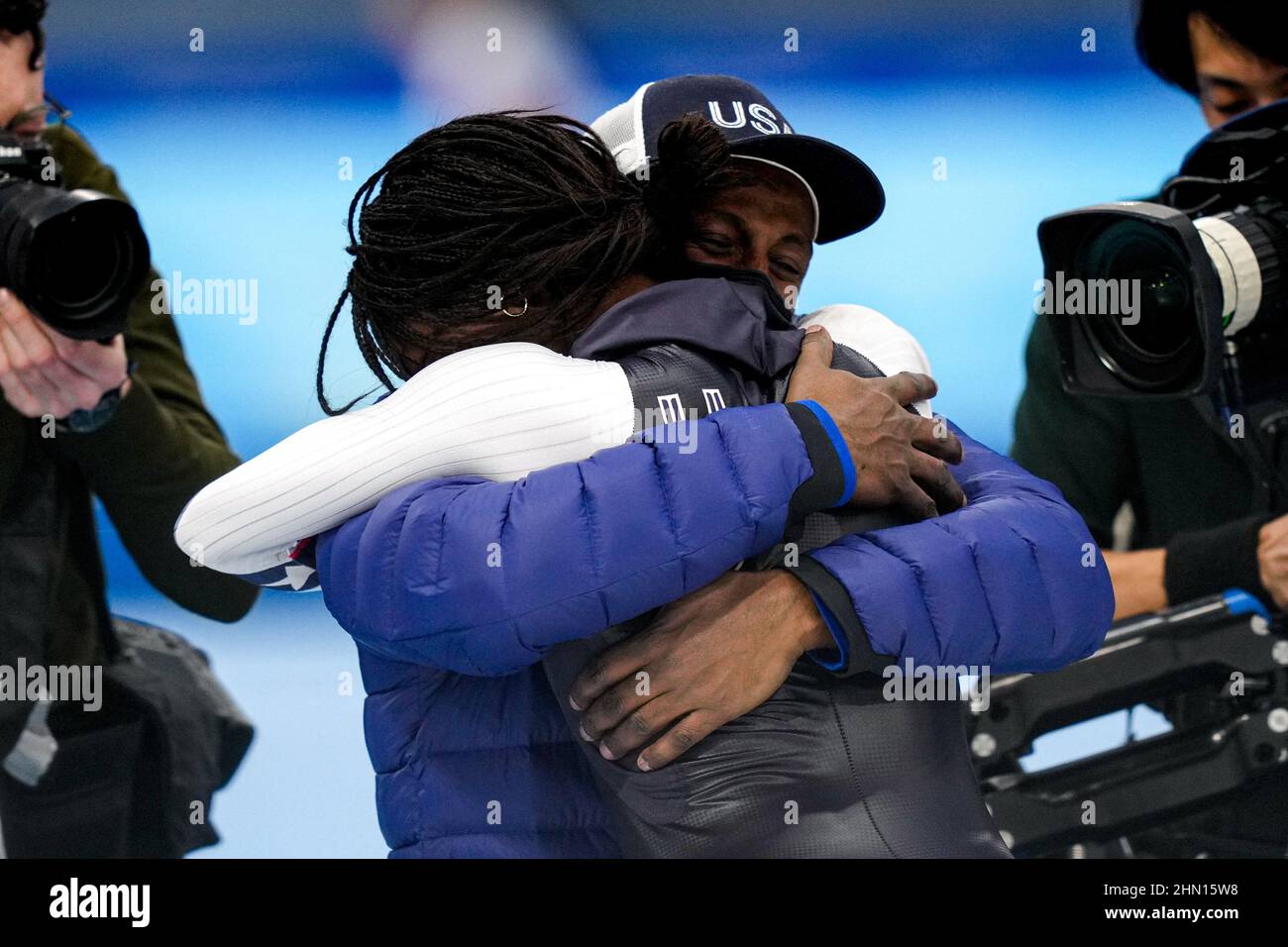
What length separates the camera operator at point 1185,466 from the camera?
147 cm

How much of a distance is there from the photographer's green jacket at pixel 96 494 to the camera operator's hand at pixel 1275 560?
1.10m

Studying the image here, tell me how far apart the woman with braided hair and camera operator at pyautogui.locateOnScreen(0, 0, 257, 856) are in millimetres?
600

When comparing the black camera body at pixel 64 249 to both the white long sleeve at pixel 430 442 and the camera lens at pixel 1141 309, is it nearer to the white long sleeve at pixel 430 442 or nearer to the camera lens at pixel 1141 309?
the white long sleeve at pixel 430 442

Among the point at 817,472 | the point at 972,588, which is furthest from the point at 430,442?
the point at 972,588

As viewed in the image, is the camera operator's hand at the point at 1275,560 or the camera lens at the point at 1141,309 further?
the camera operator's hand at the point at 1275,560

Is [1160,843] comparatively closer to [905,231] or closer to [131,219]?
[905,231]

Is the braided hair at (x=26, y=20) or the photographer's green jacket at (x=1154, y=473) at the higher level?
the braided hair at (x=26, y=20)

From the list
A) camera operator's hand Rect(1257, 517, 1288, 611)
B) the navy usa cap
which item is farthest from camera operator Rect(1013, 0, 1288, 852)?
the navy usa cap

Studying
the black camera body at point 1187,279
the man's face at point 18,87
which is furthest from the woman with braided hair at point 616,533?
the man's face at point 18,87

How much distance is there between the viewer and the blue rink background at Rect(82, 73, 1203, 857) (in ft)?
5.91

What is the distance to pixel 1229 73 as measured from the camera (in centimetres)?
159
